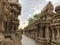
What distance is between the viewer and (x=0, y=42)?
459 centimetres

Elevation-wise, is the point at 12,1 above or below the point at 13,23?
above

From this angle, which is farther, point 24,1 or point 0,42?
point 24,1

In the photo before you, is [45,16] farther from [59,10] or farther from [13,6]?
[13,6]

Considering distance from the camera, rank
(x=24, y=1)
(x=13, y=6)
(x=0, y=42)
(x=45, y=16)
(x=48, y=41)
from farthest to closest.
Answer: (x=24, y=1) → (x=45, y=16) → (x=48, y=41) → (x=13, y=6) → (x=0, y=42)

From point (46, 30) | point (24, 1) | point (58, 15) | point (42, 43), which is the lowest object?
point (42, 43)

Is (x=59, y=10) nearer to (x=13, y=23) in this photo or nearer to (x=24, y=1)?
(x=13, y=23)

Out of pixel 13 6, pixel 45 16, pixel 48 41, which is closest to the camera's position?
pixel 13 6

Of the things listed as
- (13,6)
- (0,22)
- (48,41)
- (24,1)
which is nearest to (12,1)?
(13,6)

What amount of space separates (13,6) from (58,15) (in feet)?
11.8

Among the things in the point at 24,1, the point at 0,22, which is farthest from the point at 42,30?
the point at 24,1

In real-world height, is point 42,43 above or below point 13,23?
below

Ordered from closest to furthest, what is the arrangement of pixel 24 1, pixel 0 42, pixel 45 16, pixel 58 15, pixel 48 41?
pixel 0 42 < pixel 58 15 < pixel 48 41 < pixel 45 16 < pixel 24 1

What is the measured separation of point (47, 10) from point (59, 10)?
10.8 feet

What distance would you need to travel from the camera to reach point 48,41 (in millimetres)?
13188
